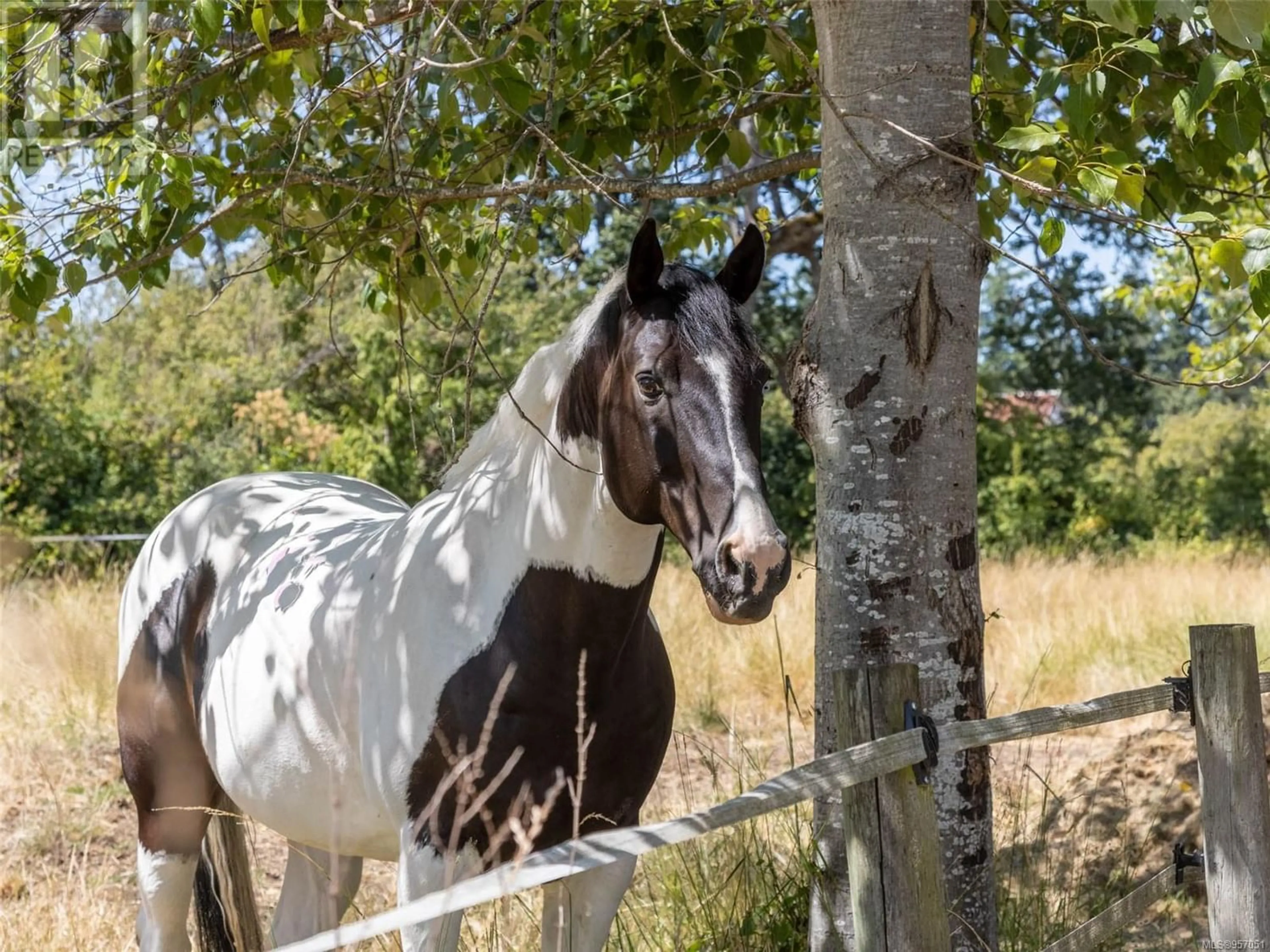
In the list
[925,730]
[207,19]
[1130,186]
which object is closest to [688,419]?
[925,730]

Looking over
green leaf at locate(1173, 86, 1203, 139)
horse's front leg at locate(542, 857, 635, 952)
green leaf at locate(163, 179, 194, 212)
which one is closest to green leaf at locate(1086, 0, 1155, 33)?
green leaf at locate(1173, 86, 1203, 139)

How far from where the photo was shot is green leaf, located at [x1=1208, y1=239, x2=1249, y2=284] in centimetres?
225

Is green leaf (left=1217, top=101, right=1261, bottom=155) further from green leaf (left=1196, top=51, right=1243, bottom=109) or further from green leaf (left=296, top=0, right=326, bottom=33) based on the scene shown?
green leaf (left=296, top=0, right=326, bottom=33)

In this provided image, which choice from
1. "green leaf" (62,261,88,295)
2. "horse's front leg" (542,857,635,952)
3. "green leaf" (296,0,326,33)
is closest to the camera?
"green leaf" (296,0,326,33)

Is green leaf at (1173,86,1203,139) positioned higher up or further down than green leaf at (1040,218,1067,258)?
higher up

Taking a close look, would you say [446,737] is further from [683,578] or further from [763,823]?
[683,578]

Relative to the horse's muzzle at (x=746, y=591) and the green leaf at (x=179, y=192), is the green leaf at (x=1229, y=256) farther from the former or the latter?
the green leaf at (x=179, y=192)

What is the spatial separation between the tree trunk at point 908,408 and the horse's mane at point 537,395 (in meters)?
0.60

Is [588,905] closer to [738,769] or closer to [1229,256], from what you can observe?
[738,769]

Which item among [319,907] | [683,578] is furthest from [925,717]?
[683,578]

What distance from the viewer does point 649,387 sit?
2307 millimetres

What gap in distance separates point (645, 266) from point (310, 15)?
3.16 ft

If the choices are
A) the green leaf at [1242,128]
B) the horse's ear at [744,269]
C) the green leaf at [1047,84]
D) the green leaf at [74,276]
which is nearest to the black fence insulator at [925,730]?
the horse's ear at [744,269]

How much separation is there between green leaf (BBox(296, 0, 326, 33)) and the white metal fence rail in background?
1.83 metres
